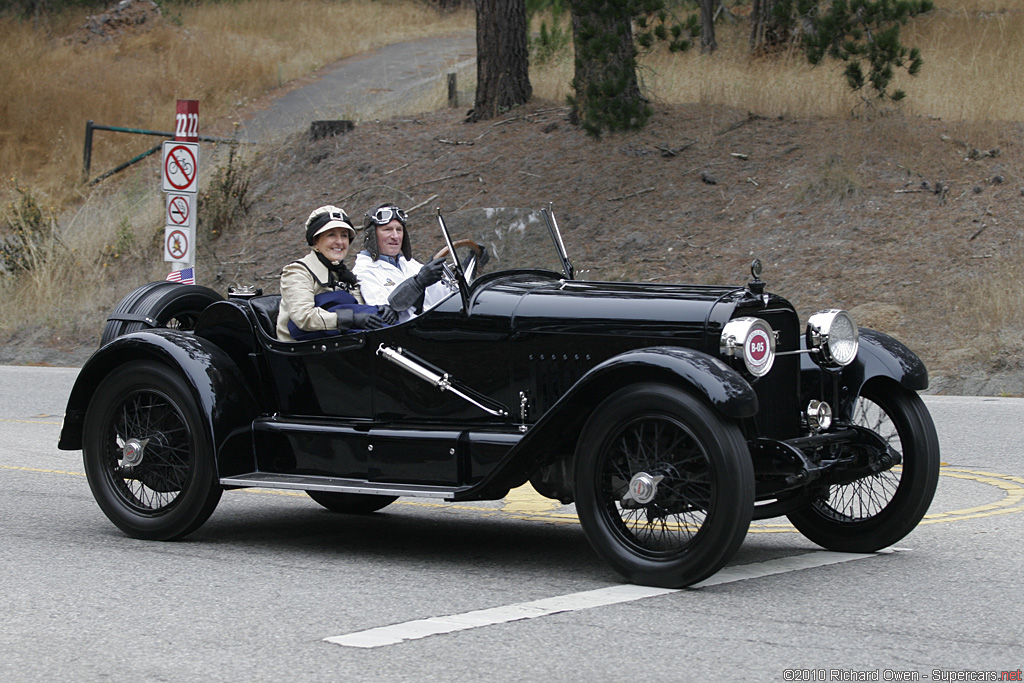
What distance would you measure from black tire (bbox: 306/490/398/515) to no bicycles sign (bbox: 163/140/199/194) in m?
6.82

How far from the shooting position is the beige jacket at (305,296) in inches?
250

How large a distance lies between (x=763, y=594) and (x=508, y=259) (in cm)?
220

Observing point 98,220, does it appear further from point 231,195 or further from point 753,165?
point 753,165

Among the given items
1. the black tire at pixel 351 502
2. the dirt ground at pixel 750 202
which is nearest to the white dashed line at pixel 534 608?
the black tire at pixel 351 502

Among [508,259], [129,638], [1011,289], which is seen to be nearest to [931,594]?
[508,259]

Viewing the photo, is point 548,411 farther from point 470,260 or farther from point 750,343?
point 470,260

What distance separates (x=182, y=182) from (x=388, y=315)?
7.98 metres

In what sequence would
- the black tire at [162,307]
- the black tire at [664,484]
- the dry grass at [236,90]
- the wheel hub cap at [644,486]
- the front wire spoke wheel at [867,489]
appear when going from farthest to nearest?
1. the dry grass at [236,90]
2. the black tire at [162,307]
3. the front wire spoke wheel at [867,489]
4. the wheel hub cap at [644,486]
5. the black tire at [664,484]

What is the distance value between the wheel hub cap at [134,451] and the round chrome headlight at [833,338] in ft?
11.1

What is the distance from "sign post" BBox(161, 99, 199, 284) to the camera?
43.7ft

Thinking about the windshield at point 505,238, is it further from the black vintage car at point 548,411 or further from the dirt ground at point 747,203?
the dirt ground at point 747,203

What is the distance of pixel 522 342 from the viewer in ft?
19.0

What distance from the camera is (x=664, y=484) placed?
5168 mm

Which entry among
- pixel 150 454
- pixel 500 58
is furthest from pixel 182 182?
pixel 500 58
